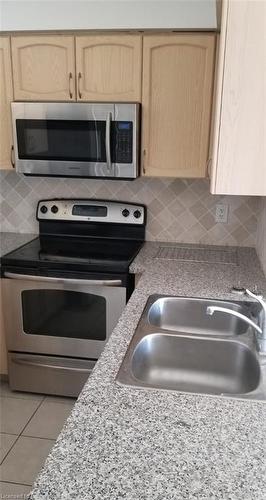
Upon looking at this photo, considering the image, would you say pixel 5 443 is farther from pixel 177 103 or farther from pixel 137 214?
pixel 177 103

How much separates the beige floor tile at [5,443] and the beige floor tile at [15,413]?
29 mm

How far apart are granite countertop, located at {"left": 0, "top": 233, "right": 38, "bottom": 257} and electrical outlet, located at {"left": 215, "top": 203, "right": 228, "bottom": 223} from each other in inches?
46.1

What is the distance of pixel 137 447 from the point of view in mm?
789

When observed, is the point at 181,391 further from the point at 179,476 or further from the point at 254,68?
the point at 254,68

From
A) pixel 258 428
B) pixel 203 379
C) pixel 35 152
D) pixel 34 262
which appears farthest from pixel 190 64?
pixel 258 428

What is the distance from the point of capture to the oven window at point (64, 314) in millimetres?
2135

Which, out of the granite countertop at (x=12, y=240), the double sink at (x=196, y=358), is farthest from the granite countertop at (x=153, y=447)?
the granite countertop at (x=12, y=240)

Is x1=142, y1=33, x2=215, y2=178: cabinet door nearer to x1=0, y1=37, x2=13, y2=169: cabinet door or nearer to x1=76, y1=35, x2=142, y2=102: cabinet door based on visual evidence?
x1=76, y1=35, x2=142, y2=102: cabinet door

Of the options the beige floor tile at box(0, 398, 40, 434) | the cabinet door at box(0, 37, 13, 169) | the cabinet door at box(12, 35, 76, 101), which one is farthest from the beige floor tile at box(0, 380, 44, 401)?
the cabinet door at box(12, 35, 76, 101)

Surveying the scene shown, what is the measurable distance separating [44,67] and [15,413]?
6.13 feet

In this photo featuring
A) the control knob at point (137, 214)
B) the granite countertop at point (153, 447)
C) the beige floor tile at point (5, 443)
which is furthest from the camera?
the control knob at point (137, 214)

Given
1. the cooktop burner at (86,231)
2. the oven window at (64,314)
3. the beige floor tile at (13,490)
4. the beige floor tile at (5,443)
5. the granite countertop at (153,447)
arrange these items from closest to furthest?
1. the granite countertop at (153,447)
2. the beige floor tile at (13,490)
3. the beige floor tile at (5,443)
4. the oven window at (64,314)
5. the cooktop burner at (86,231)

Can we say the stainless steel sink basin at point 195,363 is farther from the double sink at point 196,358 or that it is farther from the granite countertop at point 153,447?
the granite countertop at point 153,447

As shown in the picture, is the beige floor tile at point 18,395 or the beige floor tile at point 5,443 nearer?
the beige floor tile at point 5,443
